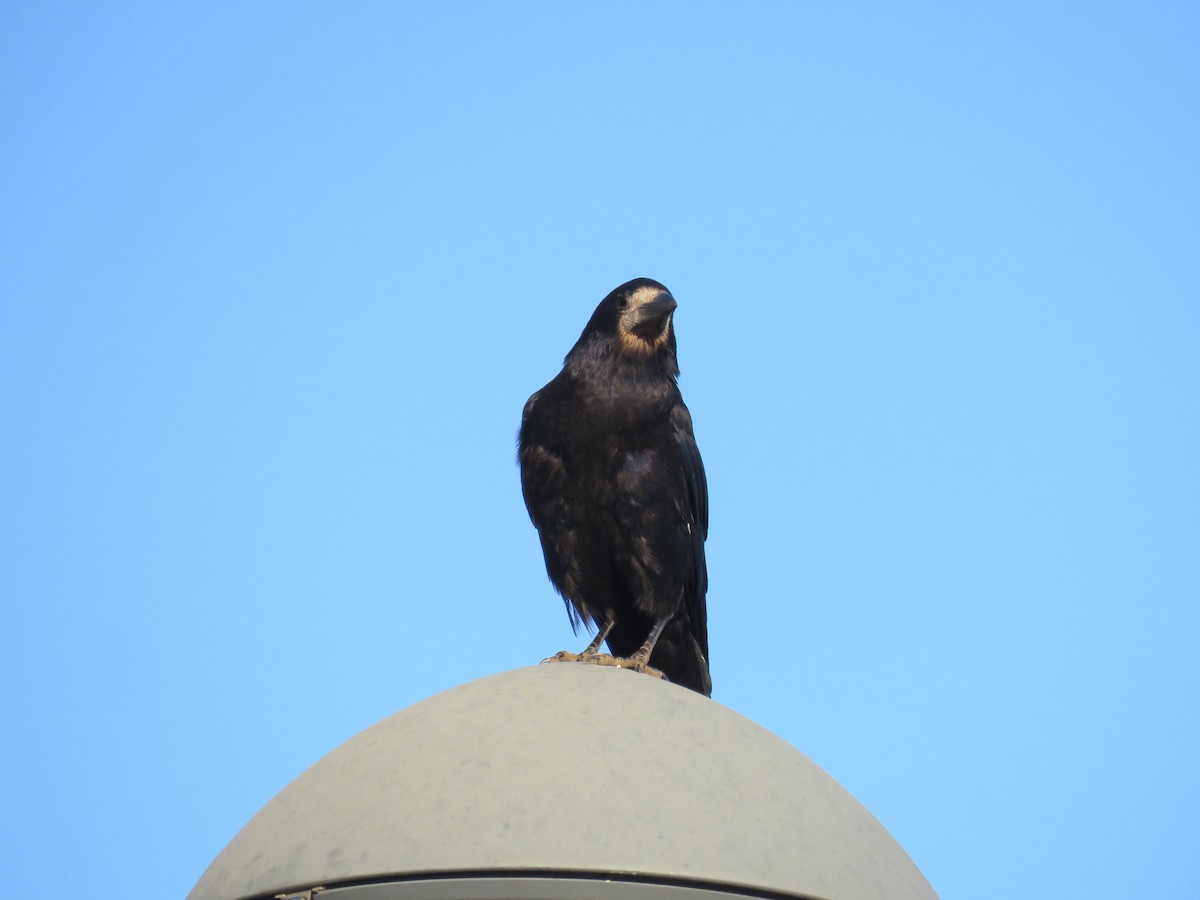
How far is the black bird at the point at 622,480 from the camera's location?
19.3 ft

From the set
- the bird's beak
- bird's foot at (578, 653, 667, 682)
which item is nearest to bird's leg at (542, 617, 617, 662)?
bird's foot at (578, 653, 667, 682)

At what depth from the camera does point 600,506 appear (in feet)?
19.3

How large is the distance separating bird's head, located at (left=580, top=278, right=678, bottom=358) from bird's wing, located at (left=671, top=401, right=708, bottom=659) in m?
0.32

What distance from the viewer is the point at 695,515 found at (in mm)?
6305

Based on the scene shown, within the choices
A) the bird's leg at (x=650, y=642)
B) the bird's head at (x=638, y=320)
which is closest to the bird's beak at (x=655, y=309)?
the bird's head at (x=638, y=320)

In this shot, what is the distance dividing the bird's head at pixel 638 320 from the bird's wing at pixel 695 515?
1.03ft

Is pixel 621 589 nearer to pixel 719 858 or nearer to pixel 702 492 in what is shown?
pixel 702 492

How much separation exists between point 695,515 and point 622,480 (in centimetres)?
60

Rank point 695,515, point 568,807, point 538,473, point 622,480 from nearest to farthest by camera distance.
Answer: point 568,807 < point 622,480 < point 538,473 < point 695,515

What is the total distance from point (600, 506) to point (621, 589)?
0.46 m

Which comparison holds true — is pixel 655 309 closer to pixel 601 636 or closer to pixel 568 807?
pixel 601 636

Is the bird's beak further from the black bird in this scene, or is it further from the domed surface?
the domed surface

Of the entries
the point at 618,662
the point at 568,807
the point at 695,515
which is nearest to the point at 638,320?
the point at 695,515

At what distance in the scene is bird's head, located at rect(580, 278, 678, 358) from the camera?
20.2 ft
